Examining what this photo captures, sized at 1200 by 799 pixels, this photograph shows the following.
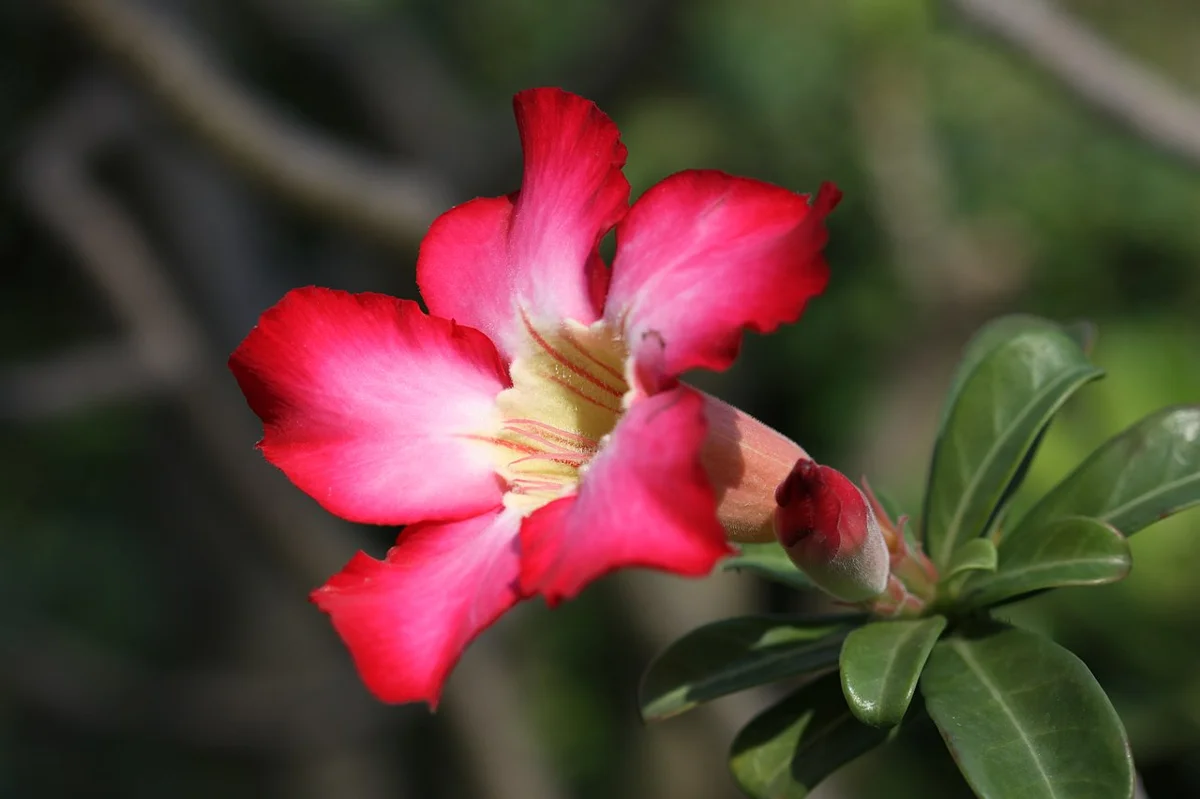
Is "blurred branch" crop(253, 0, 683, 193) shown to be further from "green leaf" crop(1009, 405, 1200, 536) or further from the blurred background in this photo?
"green leaf" crop(1009, 405, 1200, 536)

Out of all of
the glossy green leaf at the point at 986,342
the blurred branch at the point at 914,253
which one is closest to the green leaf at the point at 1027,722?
the glossy green leaf at the point at 986,342

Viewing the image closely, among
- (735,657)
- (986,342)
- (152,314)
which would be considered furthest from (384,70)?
(735,657)

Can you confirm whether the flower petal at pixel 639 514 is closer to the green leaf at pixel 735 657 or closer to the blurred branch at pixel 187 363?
the green leaf at pixel 735 657

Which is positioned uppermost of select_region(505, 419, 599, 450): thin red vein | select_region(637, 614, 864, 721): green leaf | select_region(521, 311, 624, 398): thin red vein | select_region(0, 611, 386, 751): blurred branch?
select_region(521, 311, 624, 398): thin red vein

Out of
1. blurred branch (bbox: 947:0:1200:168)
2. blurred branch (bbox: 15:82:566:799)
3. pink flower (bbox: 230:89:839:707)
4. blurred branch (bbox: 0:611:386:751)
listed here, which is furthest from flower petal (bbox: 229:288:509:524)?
blurred branch (bbox: 0:611:386:751)

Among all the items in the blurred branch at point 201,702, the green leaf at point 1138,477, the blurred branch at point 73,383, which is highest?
the green leaf at point 1138,477

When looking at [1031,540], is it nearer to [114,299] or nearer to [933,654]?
[933,654]

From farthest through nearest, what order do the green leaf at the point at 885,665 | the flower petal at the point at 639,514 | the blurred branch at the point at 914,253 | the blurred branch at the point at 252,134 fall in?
the blurred branch at the point at 914,253 < the blurred branch at the point at 252,134 < the green leaf at the point at 885,665 < the flower petal at the point at 639,514
